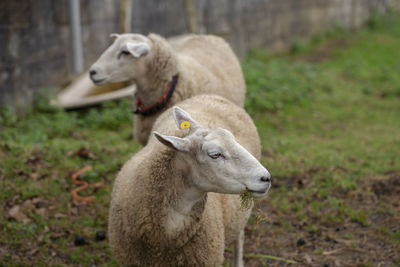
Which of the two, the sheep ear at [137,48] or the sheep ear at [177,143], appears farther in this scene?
the sheep ear at [137,48]

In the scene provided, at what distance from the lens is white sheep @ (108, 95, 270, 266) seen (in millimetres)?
3074

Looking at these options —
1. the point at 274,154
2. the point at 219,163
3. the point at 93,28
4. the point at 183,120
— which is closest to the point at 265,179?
the point at 219,163

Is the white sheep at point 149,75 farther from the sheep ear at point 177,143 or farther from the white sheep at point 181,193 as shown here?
the sheep ear at point 177,143

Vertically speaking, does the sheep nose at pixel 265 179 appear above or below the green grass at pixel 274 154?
above

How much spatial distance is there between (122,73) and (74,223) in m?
1.56

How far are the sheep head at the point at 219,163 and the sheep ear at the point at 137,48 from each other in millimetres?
2325

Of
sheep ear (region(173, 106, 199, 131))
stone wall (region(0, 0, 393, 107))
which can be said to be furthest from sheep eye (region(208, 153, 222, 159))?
stone wall (region(0, 0, 393, 107))

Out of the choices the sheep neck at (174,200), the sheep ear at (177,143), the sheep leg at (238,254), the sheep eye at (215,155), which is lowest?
the sheep leg at (238,254)

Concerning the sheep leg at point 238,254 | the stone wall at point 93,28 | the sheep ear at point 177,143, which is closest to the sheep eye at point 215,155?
the sheep ear at point 177,143

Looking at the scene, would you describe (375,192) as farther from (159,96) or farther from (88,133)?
(88,133)

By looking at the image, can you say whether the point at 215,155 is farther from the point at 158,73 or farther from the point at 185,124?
the point at 158,73

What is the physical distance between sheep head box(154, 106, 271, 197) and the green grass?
1.70 m

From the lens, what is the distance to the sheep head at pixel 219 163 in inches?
120

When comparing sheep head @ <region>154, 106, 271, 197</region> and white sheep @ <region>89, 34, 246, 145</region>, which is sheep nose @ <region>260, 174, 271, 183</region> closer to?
sheep head @ <region>154, 106, 271, 197</region>
